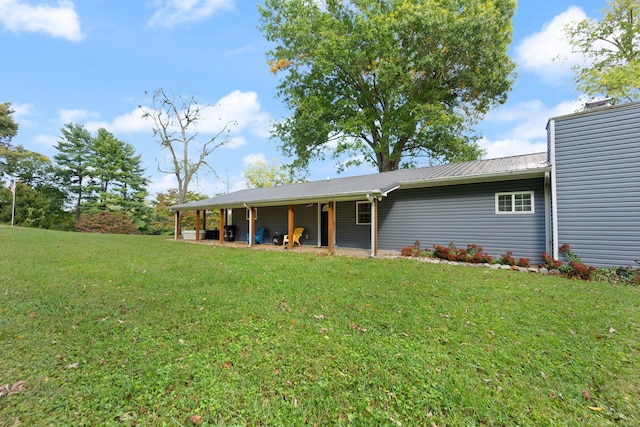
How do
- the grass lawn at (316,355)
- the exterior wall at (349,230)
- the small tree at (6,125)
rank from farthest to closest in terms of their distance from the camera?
1. the small tree at (6,125)
2. the exterior wall at (349,230)
3. the grass lawn at (316,355)

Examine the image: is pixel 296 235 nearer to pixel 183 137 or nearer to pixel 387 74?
pixel 387 74

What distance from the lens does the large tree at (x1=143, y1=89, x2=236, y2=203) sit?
23812 millimetres

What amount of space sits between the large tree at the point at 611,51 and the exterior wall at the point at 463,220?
55.4 ft

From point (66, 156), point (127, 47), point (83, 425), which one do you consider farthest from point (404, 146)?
point (66, 156)

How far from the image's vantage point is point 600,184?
6.91 meters

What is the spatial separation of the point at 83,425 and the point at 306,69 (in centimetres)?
2208

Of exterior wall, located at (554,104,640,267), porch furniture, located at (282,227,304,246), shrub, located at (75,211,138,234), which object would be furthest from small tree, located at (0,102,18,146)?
exterior wall, located at (554,104,640,267)

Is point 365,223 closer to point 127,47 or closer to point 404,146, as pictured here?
point 404,146

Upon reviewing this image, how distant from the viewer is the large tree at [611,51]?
1773 centimetres

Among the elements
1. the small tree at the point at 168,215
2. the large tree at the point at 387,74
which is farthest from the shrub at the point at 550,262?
the small tree at the point at 168,215

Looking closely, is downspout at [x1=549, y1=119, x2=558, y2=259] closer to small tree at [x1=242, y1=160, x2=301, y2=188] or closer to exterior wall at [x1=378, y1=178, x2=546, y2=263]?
exterior wall at [x1=378, y1=178, x2=546, y2=263]

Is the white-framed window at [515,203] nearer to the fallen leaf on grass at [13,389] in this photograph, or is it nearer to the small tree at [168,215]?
the fallen leaf on grass at [13,389]

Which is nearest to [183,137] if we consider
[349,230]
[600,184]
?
[349,230]

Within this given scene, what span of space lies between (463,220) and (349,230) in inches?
173
